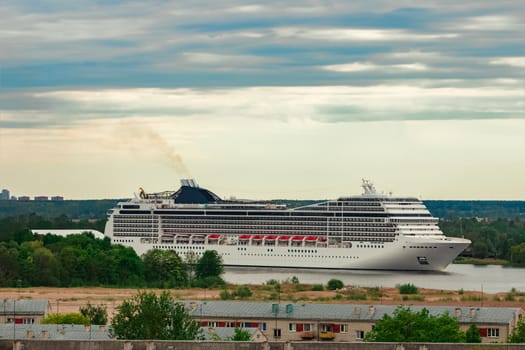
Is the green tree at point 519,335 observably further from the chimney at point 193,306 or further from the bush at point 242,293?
the bush at point 242,293

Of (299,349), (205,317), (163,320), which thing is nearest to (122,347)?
(299,349)

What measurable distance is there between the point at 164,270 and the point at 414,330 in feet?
287

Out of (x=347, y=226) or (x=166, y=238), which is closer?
(x=347, y=226)

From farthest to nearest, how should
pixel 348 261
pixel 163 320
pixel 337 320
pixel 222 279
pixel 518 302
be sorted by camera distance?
pixel 348 261
pixel 222 279
pixel 518 302
pixel 337 320
pixel 163 320

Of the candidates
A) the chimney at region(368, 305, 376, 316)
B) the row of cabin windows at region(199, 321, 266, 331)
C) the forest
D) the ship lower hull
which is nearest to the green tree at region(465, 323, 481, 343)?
the chimney at region(368, 305, 376, 316)

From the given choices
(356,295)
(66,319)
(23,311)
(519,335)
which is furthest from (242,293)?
(519,335)

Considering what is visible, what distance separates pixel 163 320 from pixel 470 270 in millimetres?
116013

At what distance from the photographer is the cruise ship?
174 meters

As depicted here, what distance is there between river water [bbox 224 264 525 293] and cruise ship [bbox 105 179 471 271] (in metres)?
2.47

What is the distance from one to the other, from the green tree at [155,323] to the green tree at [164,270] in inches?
3122

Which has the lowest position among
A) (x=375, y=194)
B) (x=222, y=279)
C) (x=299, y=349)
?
(x=299, y=349)

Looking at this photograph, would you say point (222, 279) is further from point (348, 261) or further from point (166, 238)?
point (166, 238)

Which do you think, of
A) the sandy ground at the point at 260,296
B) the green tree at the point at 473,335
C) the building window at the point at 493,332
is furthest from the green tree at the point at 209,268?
the green tree at the point at 473,335

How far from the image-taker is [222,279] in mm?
153000
